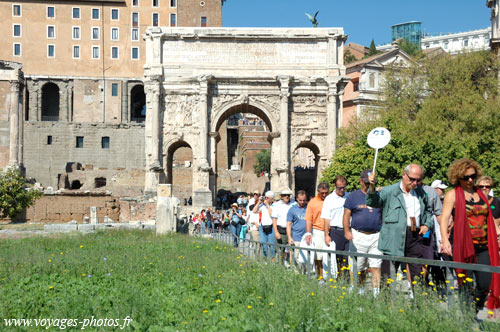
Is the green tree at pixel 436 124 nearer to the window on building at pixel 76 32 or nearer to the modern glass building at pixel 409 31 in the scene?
the window on building at pixel 76 32

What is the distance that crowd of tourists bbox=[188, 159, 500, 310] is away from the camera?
7.45 m

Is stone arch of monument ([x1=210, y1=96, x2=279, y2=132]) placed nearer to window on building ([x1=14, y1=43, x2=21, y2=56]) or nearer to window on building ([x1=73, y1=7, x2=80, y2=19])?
window on building ([x1=73, y1=7, x2=80, y2=19])

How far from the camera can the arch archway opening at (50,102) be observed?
67188 millimetres

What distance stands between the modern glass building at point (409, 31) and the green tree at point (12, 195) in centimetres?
12140

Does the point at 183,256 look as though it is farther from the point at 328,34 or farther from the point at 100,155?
the point at 100,155

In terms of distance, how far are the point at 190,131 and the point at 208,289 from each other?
1219 inches

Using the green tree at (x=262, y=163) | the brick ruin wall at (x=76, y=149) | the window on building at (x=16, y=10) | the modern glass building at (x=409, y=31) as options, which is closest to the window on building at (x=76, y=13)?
the window on building at (x=16, y=10)

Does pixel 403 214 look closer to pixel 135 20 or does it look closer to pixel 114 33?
pixel 114 33

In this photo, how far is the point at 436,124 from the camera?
32500 millimetres

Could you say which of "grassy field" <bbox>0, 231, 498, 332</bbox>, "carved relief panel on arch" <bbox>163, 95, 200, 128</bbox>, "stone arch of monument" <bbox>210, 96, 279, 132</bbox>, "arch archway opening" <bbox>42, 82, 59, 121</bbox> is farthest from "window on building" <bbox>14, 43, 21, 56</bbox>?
"grassy field" <bbox>0, 231, 498, 332</bbox>

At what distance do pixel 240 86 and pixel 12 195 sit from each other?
1447cm

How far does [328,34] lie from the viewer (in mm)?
39094

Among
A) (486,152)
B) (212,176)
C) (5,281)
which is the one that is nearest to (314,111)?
(212,176)

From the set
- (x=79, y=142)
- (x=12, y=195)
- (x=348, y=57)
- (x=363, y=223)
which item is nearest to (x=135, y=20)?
(x=79, y=142)
